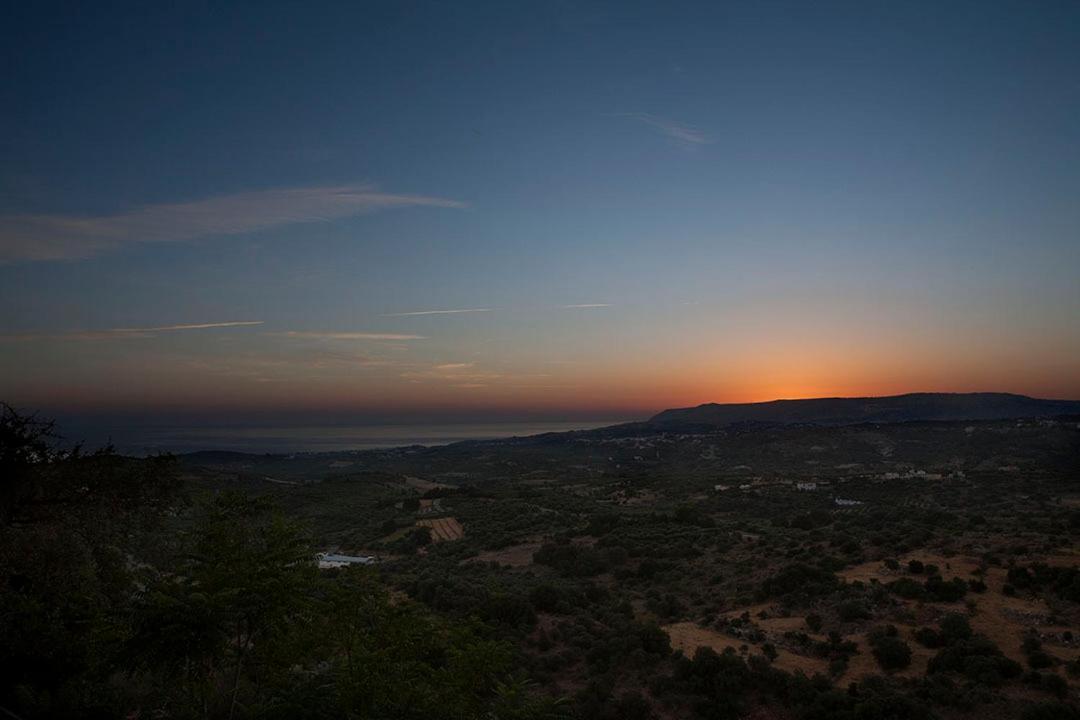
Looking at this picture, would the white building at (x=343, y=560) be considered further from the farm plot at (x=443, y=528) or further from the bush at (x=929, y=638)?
the bush at (x=929, y=638)

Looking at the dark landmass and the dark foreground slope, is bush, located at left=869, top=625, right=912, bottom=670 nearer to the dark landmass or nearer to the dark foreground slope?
the dark landmass

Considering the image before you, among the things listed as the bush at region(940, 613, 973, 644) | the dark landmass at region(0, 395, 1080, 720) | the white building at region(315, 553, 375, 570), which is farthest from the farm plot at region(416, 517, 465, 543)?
the bush at region(940, 613, 973, 644)

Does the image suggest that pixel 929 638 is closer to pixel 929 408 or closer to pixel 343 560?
pixel 343 560

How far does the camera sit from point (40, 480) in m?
14.4

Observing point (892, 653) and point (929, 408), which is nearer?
point (892, 653)

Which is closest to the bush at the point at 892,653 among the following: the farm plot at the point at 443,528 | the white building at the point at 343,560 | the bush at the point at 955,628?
the bush at the point at 955,628

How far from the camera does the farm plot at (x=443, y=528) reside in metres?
41.3

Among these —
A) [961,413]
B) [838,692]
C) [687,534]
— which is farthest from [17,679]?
[961,413]

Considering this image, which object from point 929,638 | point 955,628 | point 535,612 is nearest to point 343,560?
point 535,612

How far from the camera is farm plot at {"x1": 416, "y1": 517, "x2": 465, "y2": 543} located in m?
41.3

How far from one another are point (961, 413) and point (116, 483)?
164510 millimetres

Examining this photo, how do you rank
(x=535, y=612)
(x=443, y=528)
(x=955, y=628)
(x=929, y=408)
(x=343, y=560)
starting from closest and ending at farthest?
(x=955, y=628), (x=535, y=612), (x=343, y=560), (x=443, y=528), (x=929, y=408)

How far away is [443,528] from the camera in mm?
45844

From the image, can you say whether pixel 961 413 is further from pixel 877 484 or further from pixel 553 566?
pixel 553 566
